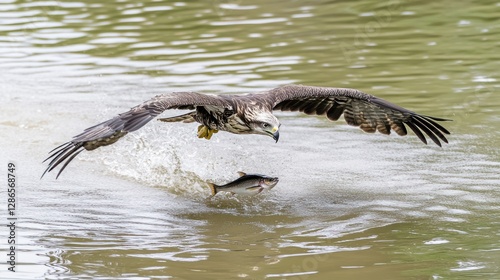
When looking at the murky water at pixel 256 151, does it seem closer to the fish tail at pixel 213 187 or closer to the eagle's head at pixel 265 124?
the fish tail at pixel 213 187

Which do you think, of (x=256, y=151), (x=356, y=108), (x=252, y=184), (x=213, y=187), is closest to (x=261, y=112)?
(x=252, y=184)

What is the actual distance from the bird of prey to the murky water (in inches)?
19.4

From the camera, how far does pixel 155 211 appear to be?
27.5 feet

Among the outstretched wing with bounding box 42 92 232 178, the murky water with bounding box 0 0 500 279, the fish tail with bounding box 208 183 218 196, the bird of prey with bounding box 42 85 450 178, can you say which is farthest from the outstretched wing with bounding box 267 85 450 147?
the outstretched wing with bounding box 42 92 232 178

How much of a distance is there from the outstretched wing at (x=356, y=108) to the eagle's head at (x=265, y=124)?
457 millimetres

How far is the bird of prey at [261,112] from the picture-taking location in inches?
290

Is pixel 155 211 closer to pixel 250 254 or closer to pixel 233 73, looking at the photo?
pixel 250 254

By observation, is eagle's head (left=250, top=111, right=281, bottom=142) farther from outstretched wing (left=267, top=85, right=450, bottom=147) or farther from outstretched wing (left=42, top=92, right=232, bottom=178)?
outstretched wing (left=42, top=92, right=232, bottom=178)

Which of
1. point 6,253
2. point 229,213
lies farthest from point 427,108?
point 6,253

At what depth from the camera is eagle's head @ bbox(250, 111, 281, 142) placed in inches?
331

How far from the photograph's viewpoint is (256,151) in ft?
33.7

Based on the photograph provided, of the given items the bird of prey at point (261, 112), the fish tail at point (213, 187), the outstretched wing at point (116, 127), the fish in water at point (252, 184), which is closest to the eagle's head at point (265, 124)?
the bird of prey at point (261, 112)

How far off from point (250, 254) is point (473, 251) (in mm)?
1689

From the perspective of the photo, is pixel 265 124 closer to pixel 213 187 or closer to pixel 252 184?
pixel 252 184
